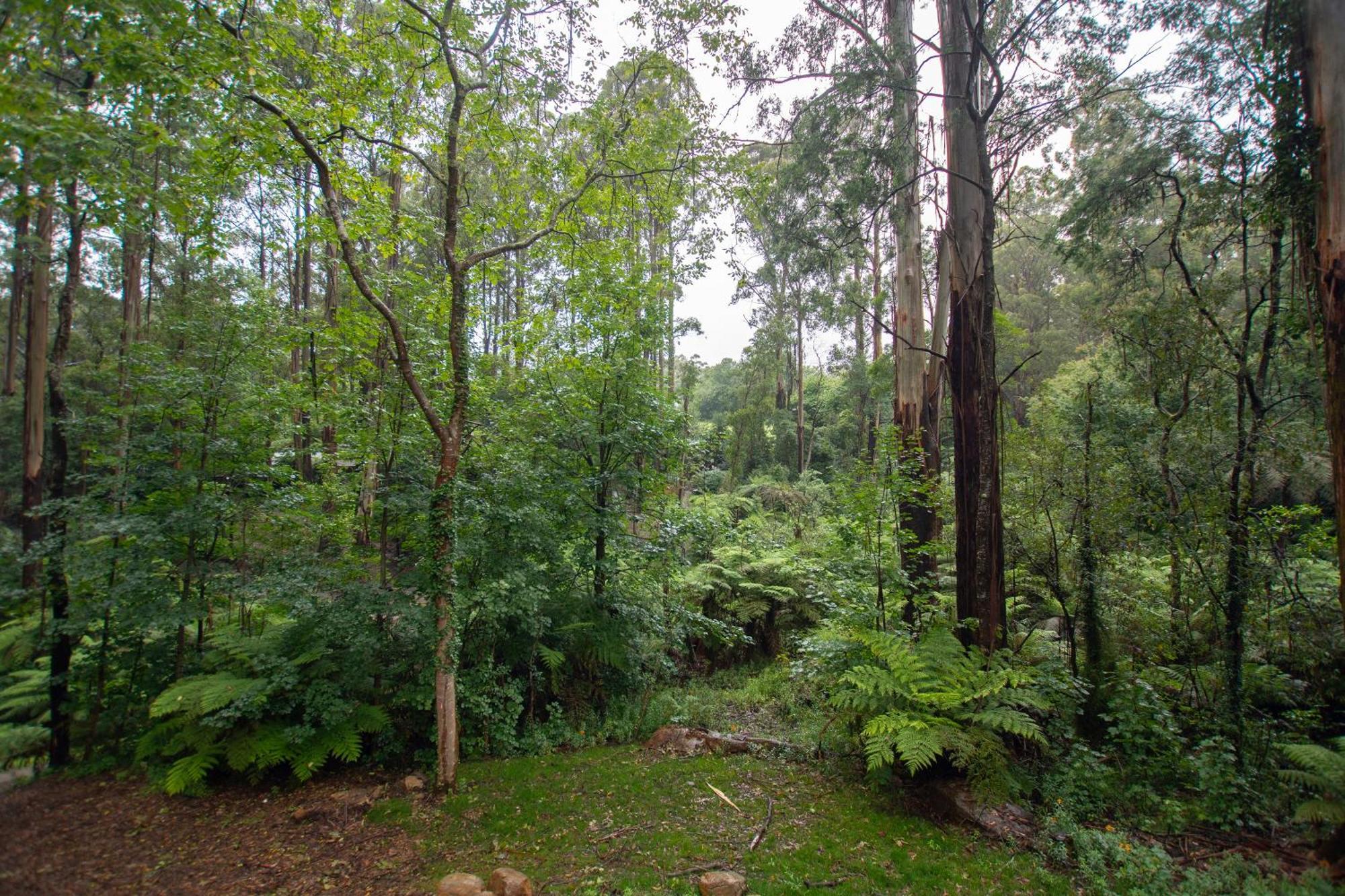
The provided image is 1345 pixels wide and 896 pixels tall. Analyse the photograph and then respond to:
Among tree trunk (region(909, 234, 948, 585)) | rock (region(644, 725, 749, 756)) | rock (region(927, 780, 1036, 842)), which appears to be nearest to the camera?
rock (region(927, 780, 1036, 842))

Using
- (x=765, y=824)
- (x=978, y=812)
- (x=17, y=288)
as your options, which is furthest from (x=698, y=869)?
(x=17, y=288)

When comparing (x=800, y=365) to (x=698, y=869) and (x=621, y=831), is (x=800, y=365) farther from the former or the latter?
(x=698, y=869)

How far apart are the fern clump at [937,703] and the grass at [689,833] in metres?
0.48

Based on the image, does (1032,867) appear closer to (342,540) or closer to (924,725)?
(924,725)

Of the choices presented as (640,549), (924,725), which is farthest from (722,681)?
(924,725)

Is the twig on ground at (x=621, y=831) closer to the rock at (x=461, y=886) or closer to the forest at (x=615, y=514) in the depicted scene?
the forest at (x=615, y=514)

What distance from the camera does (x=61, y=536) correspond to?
181 inches

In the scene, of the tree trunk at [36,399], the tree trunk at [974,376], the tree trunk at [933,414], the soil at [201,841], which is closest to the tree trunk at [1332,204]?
the tree trunk at [974,376]

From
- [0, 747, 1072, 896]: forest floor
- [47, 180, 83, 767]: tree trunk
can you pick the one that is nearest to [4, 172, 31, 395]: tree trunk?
[47, 180, 83, 767]: tree trunk

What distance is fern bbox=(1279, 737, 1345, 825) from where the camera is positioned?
3.12m

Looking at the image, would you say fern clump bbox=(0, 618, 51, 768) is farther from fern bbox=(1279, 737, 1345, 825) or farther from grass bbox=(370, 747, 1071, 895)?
fern bbox=(1279, 737, 1345, 825)

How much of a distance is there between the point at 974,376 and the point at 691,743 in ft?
15.1

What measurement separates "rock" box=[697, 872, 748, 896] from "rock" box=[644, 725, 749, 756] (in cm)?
217

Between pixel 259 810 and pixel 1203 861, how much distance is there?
6.61 meters
